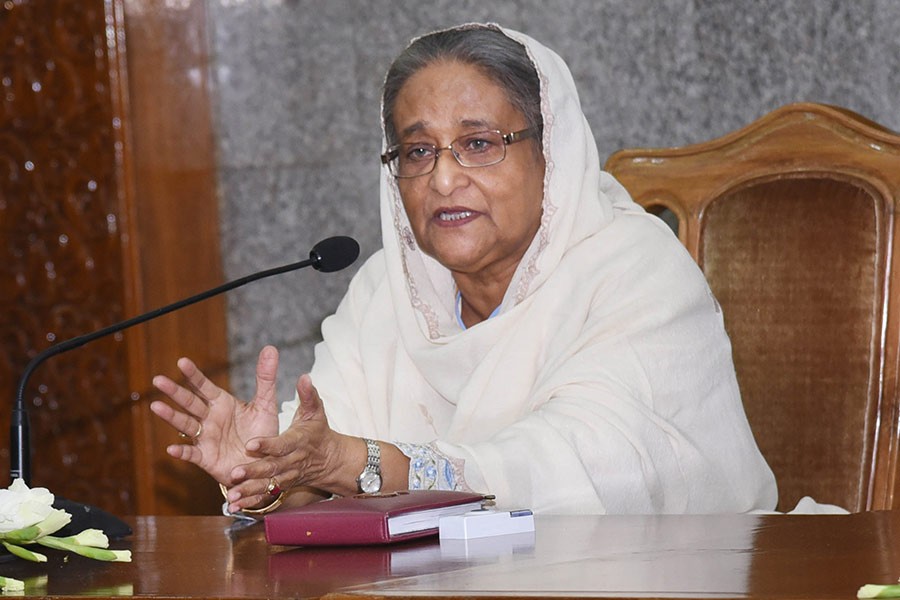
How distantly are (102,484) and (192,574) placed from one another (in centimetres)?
250

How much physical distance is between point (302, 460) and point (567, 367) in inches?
23.9

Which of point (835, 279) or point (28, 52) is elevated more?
point (28, 52)

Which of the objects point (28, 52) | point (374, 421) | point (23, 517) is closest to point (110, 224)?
point (28, 52)

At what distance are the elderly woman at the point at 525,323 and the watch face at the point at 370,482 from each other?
0.26ft

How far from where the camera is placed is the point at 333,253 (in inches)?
76.7

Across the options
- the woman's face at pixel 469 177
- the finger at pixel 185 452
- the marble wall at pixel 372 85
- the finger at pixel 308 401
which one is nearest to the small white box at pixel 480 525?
the finger at pixel 308 401

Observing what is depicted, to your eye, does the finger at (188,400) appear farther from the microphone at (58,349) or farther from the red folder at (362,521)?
the red folder at (362,521)

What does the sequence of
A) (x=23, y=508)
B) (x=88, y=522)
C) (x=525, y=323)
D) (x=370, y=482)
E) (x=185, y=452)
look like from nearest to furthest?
(x=23, y=508)
(x=88, y=522)
(x=185, y=452)
(x=370, y=482)
(x=525, y=323)

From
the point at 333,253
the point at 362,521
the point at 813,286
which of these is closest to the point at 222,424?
the point at 333,253

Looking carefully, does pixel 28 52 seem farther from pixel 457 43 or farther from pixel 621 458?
pixel 621 458

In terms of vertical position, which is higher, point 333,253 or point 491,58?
point 491,58

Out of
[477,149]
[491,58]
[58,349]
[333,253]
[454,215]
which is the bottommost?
[58,349]

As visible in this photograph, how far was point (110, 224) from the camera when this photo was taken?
11.8 ft

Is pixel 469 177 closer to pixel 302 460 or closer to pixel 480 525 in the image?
pixel 302 460
